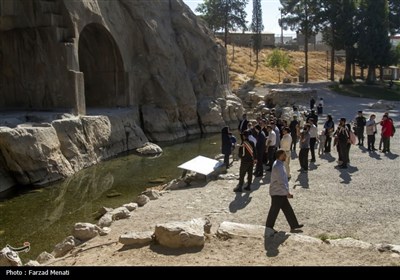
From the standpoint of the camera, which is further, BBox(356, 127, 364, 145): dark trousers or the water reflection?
BBox(356, 127, 364, 145): dark trousers

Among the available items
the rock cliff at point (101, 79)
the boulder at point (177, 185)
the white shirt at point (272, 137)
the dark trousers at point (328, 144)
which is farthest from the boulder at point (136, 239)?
the dark trousers at point (328, 144)

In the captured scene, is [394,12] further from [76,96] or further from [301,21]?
[76,96]

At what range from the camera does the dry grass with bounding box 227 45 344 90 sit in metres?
63.5

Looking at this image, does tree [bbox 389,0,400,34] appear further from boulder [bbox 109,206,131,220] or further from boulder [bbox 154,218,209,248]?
boulder [bbox 154,218,209,248]

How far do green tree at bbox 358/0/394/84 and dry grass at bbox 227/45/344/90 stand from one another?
548 inches

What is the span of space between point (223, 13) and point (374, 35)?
74.9ft

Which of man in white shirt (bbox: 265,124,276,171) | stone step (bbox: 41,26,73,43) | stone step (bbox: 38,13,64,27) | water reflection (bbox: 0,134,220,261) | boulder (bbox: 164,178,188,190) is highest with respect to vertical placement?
stone step (bbox: 38,13,64,27)

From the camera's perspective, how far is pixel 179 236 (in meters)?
8.70

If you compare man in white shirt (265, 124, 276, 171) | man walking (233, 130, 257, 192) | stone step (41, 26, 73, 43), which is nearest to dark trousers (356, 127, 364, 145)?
man in white shirt (265, 124, 276, 171)

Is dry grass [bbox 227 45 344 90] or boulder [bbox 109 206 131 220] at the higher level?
dry grass [bbox 227 45 344 90]

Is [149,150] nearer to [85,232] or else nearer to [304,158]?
[304,158]

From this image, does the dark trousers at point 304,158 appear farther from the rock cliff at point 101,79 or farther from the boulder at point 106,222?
the rock cliff at point 101,79

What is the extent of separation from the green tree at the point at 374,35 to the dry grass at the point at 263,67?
1392 cm

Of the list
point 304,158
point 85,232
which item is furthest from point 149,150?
point 85,232
